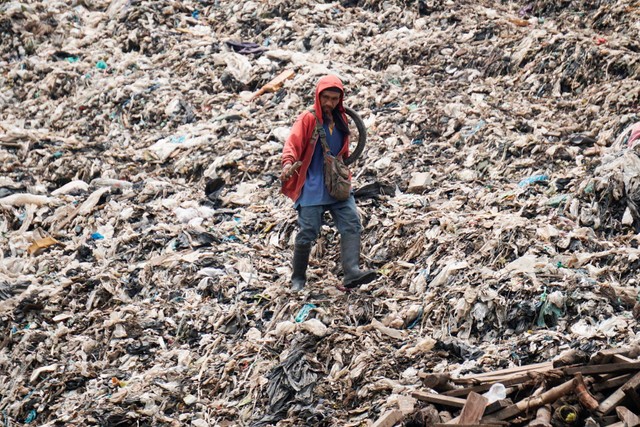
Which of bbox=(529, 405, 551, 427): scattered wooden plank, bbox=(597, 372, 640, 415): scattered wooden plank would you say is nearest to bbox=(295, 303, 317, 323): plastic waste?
bbox=(529, 405, 551, 427): scattered wooden plank

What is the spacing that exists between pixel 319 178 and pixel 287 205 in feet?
6.10

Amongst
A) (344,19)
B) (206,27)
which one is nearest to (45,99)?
(206,27)

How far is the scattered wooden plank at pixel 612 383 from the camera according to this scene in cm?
369

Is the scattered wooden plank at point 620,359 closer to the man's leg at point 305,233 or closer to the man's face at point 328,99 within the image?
the man's leg at point 305,233

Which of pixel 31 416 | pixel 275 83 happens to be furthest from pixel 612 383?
pixel 275 83

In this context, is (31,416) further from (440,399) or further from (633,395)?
(633,395)

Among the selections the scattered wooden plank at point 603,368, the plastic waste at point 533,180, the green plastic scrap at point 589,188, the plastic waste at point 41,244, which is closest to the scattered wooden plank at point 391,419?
the scattered wooden plank at point 603,368

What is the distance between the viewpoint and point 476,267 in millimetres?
5793

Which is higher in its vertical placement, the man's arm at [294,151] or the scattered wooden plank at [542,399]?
the man's arm at [294,151]

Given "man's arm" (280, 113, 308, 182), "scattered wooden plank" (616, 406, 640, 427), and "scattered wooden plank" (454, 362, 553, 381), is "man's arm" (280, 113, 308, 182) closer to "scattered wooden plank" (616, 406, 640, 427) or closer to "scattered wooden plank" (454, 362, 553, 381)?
"scattered wooden plank" (454, 362, 553, 381)

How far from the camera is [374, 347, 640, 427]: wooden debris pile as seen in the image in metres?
3.59

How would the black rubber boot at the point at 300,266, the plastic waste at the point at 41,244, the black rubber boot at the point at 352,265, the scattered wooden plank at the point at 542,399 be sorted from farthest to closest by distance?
the plastic waste at the point at 41,244
the black rubber boot at the point at 300,266
the black rubber boot at the point at 352,265
the scattered wooden plank at the point at 542,399

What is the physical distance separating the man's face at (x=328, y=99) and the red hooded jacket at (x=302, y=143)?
28 millimetres

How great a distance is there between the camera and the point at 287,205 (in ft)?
25.0
